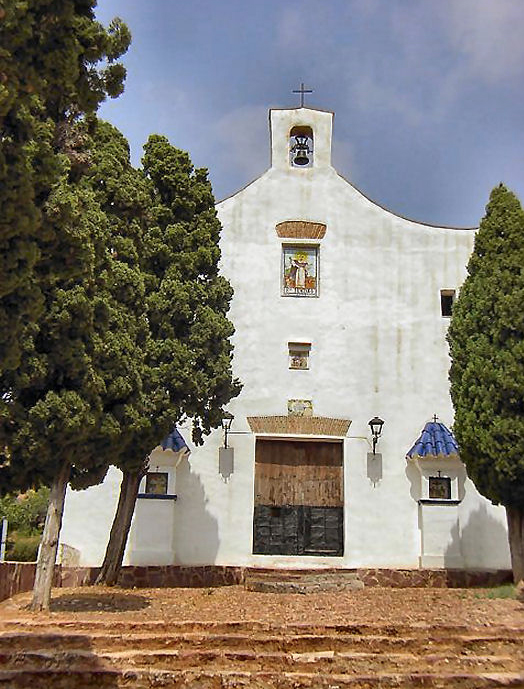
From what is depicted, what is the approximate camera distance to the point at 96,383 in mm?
9672

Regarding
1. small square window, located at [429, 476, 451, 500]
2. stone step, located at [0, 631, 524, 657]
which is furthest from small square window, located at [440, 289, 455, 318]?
stone step, located at [0, 631, 524, 657]

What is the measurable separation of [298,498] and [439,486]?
2.68m

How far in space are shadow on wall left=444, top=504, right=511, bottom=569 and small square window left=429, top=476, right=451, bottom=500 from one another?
2.05ft

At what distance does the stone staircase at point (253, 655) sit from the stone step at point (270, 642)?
1 centimetres

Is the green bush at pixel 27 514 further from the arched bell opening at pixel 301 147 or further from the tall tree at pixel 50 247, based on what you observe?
the tall tree at pixel 50 247

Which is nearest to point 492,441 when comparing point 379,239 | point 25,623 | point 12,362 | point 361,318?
point 361,318

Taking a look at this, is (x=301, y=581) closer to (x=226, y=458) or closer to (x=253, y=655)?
(x=226, y=458)

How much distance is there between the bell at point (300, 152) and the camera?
1719 centimetres

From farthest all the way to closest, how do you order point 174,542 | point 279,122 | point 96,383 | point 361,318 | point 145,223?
1. point 279,122
2. point 361,318
3. point 174,542
4. point 145,223
5. point 96,383

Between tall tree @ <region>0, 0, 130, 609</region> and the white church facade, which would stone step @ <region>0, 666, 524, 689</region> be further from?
the white church facade

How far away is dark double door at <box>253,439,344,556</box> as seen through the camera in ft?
49.6

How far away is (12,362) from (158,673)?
337 centimetres

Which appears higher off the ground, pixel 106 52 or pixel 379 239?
pixel 379 239

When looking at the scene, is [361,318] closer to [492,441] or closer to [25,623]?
[492,441]
